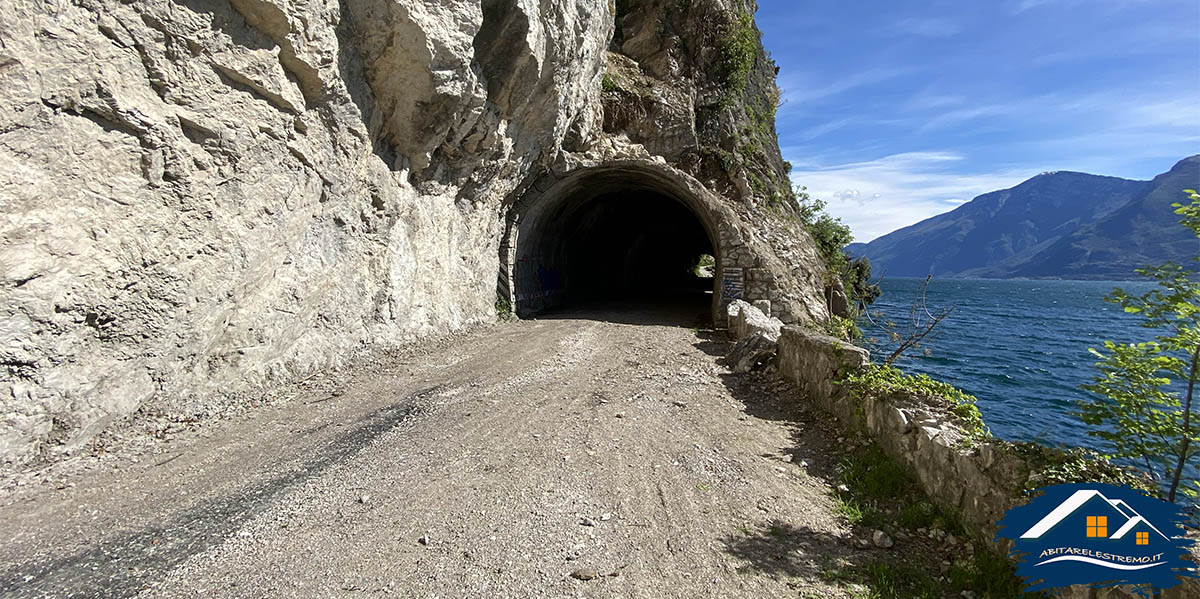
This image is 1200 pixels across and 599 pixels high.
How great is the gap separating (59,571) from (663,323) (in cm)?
1706

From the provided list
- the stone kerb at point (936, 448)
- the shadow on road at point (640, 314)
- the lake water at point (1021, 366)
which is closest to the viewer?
the stone kerb at point (936, 448)

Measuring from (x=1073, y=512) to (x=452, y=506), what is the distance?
5547 mm

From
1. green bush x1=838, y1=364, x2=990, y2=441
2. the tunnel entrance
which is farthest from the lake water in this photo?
the tunnel entrance

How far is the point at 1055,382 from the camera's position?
73.4 feet

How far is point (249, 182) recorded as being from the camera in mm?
8570

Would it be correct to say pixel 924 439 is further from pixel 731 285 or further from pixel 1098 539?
pixel 731 285

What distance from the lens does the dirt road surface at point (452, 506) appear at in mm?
4445

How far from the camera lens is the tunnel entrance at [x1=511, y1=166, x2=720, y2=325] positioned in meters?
22.0

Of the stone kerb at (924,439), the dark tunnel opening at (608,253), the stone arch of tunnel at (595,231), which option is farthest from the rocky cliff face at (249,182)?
the stone kerb at (924,439)

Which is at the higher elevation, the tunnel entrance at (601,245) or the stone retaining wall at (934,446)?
the tunnel entrance at (601,245)

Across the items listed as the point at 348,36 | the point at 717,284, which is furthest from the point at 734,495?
the point at 717,284

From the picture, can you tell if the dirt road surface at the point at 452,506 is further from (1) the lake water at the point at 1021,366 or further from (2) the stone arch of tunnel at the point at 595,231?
(2) the stone arch of tunnel at the point at 595,231

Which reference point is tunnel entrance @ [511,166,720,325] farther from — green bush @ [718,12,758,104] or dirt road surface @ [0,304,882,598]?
dirt road surface @ [0,304,882,598]

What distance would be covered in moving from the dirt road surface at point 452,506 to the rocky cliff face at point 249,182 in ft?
4.23
